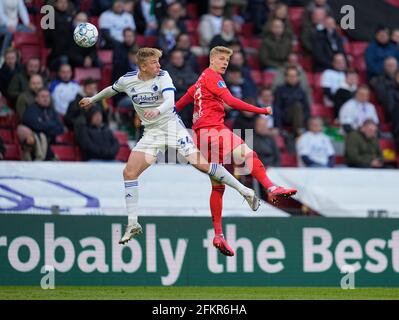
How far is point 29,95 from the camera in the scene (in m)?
19.9

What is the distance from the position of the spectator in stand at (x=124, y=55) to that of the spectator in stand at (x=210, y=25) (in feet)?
5.12

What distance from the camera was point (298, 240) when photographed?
19.3 metres

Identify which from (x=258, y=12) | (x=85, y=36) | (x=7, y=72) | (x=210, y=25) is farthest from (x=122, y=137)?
(x=85, y=36)

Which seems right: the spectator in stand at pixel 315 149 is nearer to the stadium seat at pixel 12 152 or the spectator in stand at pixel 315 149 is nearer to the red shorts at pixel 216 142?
the stadium seat at pixel 12 152

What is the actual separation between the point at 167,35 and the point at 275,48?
2.17 m

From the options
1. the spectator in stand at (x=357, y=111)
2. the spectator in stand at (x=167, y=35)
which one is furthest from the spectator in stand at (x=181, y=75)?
the spectator in stand at (x=357, y=111)

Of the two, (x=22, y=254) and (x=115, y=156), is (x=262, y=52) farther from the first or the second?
Answer: (x=22, y=254)

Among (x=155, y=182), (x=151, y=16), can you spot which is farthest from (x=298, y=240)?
(x=151, y=16)

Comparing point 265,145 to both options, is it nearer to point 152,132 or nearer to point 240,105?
point 152,132

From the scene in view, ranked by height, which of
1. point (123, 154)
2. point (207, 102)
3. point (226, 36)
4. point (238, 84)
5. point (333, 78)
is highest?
point (226, 36)

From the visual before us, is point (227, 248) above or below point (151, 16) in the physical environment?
below

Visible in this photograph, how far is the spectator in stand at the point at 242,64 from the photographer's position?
72.3 feet

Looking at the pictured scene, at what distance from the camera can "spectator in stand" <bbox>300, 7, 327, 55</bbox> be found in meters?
23.4
